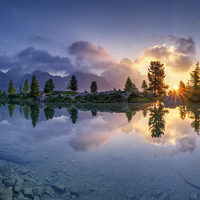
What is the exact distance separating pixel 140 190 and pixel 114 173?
3.26ft

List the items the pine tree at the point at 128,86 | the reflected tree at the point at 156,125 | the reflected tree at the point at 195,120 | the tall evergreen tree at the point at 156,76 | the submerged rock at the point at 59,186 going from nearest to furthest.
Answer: the submerged rock at the point at 59,186
the reflected tree at the point at 156,125
the reflected tree at the point at 195,120
the tall evergreen tree at the point at 156,76
the pine tree at the point at 128,86

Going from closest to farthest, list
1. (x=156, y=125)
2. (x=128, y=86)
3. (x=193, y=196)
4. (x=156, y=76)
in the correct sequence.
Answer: (x=193, y=196)
(x=156, y=125)
(x=156, y=76)
(x=128, y=86)

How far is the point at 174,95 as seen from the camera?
39.3m

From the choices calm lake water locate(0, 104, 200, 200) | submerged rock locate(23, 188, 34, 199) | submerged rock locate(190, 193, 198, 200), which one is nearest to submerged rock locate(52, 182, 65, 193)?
calm lake water locate(0, 104, 200, 200)

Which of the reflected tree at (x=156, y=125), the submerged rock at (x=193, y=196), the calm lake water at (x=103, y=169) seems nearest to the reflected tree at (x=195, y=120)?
the reflected tree at (x=156, y=125)

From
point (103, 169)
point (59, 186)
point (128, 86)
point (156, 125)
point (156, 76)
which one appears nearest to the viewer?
point (59, 186)

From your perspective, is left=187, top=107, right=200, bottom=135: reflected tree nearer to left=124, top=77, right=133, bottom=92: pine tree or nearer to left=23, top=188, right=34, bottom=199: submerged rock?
left=23, top=188, right=34, bottom=199: submerged rock

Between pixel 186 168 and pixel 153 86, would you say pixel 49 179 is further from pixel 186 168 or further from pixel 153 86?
pixel 153 86

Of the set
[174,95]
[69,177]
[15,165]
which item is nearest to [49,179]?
[69,177]

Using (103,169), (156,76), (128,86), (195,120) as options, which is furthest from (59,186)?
(128,86)

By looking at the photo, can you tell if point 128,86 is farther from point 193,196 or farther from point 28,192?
point 28,192

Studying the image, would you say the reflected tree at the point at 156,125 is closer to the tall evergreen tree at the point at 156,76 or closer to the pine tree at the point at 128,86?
the tall evergreen tree at the point at 156,76

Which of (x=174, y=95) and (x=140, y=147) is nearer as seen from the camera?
(x=140, y=147)

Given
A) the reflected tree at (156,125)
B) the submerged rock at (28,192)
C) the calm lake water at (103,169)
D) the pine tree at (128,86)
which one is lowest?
the submerged rock at (28,192)
